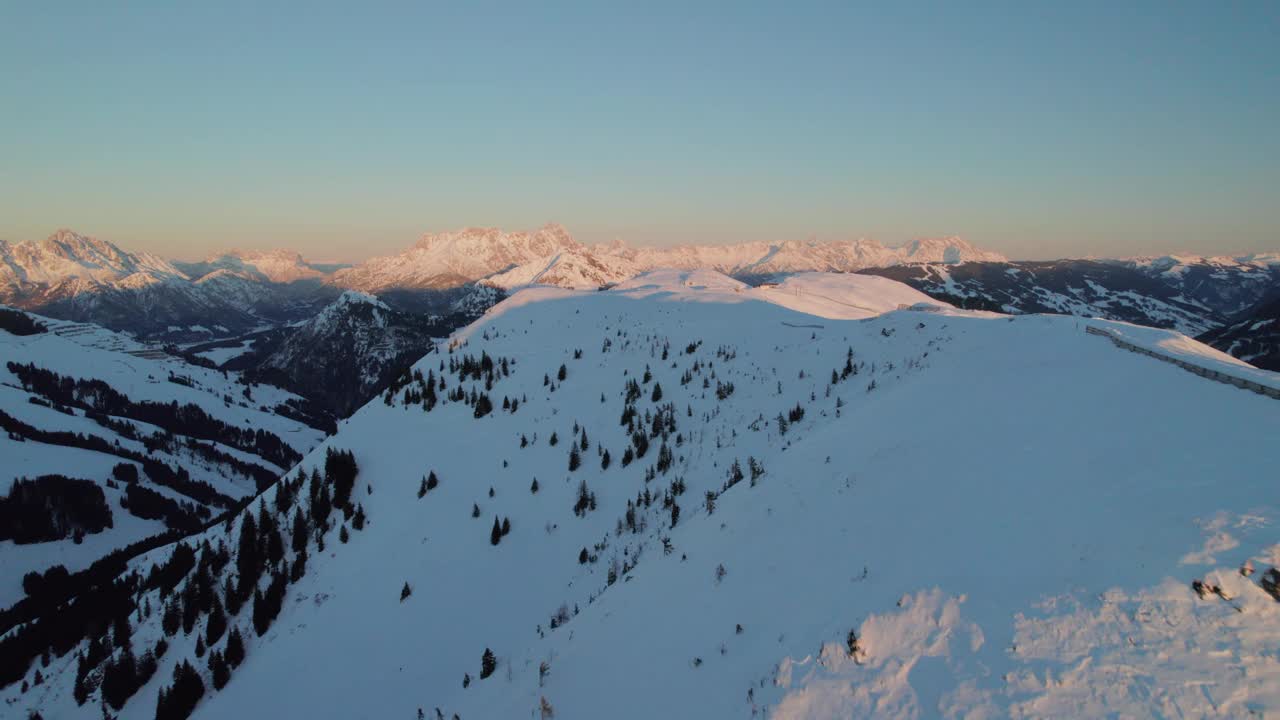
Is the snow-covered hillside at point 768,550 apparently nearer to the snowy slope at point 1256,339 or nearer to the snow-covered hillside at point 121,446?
the snow-covered hillside at point 121,446

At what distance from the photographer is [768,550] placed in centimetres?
1582

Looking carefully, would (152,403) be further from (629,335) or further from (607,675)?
(607,675)

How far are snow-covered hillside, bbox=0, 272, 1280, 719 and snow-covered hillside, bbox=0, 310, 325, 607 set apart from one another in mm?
65126

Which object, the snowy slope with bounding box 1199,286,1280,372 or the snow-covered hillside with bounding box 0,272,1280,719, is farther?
the snowy slope with bounding box 1199,286,1280,372

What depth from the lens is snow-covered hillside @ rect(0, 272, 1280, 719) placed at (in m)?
9.52

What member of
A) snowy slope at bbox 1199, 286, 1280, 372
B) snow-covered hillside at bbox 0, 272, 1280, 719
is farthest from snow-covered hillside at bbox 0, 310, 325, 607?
snowy slope at bbox 1199, 286, 1280, 372

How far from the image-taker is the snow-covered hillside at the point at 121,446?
9969 cm

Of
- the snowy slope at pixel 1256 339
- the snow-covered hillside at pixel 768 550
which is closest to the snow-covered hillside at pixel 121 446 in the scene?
the snow-covered hillside at pixel 768 550

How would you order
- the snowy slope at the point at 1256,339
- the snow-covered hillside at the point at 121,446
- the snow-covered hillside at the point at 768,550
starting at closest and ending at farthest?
1. the snow-covered hillside at the point at 768,550
2. the snow-covered hillside at the point at 121,446
3. the snowy slope at the point at 1256,339

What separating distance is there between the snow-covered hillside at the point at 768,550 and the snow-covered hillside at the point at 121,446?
6513 cm

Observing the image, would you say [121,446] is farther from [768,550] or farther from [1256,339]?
[1256,339]

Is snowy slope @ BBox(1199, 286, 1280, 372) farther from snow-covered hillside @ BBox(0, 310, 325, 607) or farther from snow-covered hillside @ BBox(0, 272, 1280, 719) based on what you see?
snow-covered hillside @ BBox(0, 310, 325, 607)

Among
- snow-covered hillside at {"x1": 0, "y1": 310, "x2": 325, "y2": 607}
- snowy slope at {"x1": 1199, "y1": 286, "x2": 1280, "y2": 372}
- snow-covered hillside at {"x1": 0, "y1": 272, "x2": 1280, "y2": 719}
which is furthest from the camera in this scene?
snowy slope at {"x1": 1199, "y1": 286, "x2": 1280, "y2": 372}

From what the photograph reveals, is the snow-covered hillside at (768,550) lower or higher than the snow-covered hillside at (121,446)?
higher
